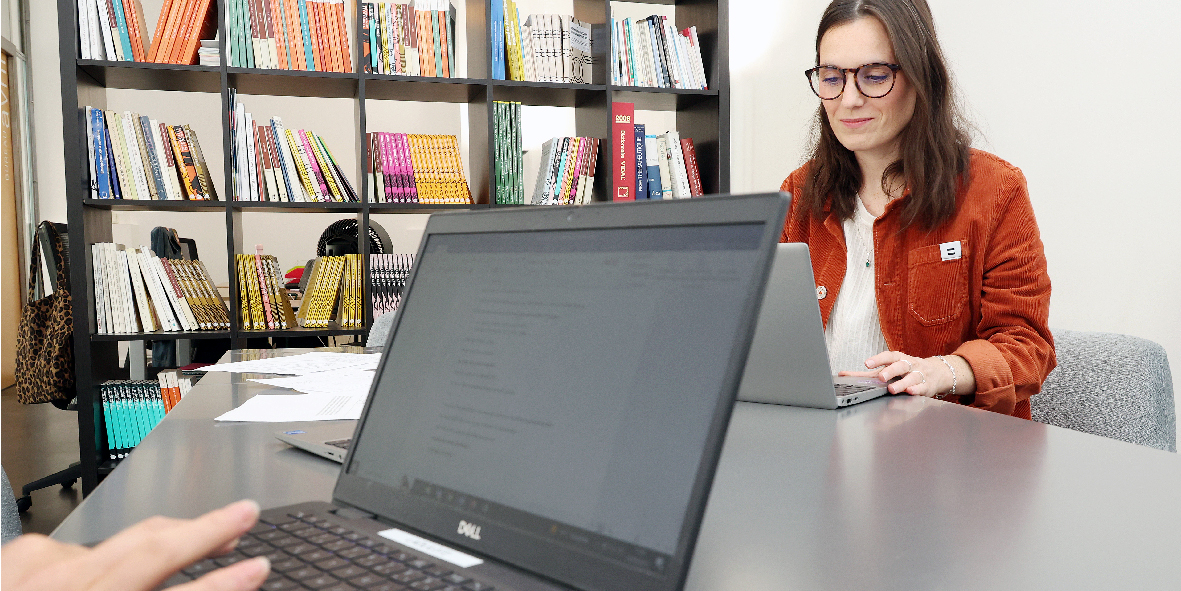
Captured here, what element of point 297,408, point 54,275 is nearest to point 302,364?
point 297,408

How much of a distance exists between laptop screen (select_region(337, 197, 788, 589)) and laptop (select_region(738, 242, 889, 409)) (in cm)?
44

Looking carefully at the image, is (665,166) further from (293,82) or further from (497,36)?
(293,82)

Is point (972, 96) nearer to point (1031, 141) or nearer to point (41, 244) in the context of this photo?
point (1031, 141)

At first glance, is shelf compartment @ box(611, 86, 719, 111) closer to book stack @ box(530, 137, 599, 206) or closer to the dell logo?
book stack @ box(530, 137, 599, 206)

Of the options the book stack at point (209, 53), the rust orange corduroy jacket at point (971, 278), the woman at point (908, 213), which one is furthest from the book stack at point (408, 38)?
the rust orange corduroy jacket at point (971, 278)

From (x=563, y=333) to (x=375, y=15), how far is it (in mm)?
2573

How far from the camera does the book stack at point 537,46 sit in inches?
111

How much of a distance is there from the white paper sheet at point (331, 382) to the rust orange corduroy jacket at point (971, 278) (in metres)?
0.77

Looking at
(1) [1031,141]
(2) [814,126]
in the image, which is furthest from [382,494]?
(1) [1031,141]

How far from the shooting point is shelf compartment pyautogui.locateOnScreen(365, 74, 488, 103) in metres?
2.73

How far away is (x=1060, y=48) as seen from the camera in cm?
207

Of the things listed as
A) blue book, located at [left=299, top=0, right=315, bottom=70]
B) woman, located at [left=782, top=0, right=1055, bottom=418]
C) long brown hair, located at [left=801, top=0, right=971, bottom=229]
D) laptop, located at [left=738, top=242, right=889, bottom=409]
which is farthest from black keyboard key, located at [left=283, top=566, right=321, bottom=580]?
blue book, located at [left=299, top=0, right=315, bottom=70]

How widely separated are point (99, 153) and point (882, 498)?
2.77 meters

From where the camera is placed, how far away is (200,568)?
44 centimetres
